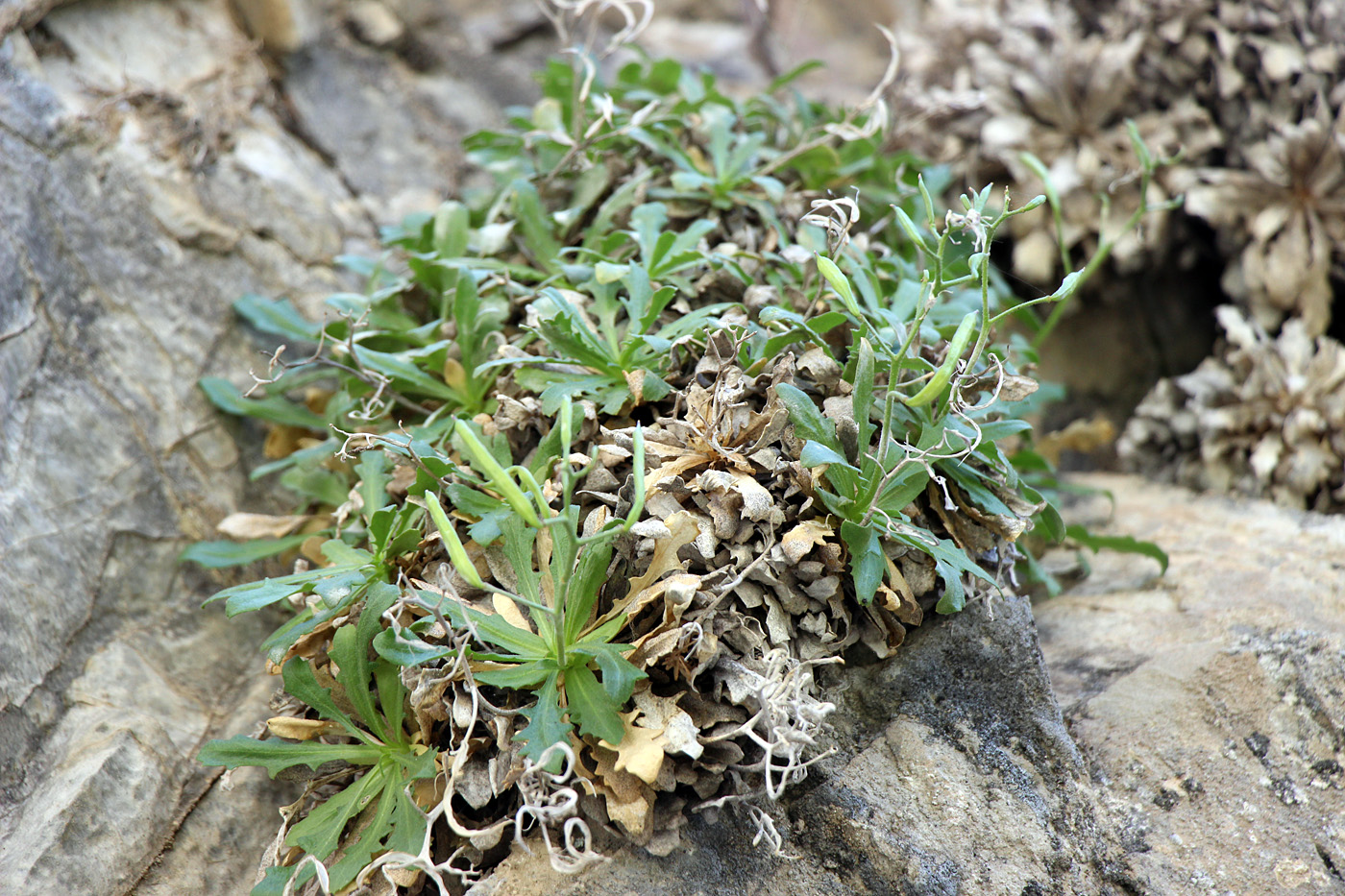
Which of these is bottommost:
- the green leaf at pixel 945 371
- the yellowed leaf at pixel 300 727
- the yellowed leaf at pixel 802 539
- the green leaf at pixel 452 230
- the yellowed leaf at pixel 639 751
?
the yellowed leaf at pixel 639 751

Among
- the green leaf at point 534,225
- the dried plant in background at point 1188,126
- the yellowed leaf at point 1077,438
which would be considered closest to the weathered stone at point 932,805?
the yellowed leaf at point 1077,438

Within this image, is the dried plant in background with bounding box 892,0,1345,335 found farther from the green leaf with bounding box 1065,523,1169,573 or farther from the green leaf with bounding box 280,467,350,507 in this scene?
the green leaf with bounding box 280,467,350,507

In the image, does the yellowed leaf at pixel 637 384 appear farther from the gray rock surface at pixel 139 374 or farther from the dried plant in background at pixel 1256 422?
the dried plant in background at pixel 1256 422

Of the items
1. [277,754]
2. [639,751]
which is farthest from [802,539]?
[277,754]

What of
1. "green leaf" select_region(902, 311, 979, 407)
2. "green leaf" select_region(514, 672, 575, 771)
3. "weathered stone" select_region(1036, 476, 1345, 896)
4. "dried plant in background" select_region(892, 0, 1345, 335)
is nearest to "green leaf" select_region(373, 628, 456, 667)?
"green leaf" select_region(514, 672, 575, 771)

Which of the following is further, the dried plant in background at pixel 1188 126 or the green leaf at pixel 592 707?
the dried plant in background at pixel 1188 126

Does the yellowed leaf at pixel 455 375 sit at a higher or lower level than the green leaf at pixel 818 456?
higher

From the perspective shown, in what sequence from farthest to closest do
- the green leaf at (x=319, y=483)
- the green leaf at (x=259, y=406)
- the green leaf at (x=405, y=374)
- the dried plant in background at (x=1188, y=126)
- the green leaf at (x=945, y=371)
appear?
1. the dried plant in background at (x=1188, y=126)
2. the green leaf at (x=259, y=406)
3. the green leaf at (x=319, y=483)
4. the green leaf at (x=405, y=374)
5. the green leaf at (x=945, y=371)
